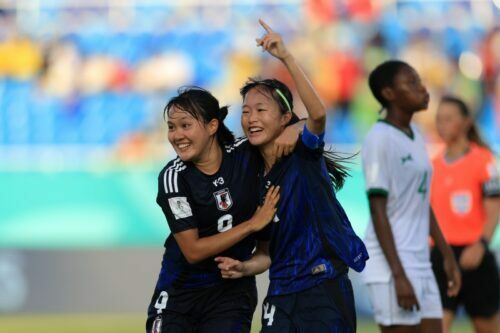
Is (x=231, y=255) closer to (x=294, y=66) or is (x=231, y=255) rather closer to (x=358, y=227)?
(x=294, y=66)

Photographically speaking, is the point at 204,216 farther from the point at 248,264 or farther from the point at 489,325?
the point at 489,325

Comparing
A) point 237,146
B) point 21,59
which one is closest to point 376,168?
point 237,146

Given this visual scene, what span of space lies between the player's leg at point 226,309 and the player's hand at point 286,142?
0.92 m

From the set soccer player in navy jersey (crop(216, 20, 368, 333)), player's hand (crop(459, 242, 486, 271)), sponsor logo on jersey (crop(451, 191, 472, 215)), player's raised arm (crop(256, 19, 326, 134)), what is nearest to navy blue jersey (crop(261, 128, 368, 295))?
soccer player in navy jersey (crop(216, 20, 368, 333))

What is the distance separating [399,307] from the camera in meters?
6.88

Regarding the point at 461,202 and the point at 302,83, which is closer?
the point at 302,83

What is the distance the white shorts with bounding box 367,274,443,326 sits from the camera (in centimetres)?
689

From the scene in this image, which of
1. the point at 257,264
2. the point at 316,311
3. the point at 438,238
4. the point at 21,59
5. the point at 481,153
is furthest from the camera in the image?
Result: the point at 21,59

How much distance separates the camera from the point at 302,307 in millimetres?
5523

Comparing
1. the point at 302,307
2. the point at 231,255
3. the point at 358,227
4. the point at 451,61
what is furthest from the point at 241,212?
the point at 451,61

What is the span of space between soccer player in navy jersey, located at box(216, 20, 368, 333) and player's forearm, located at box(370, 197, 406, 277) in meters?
1.23

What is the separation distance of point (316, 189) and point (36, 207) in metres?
10.7

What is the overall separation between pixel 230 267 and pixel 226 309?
43 cm

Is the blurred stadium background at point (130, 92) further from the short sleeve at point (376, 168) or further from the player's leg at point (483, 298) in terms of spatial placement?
the short sleeve at point (376, 168)
